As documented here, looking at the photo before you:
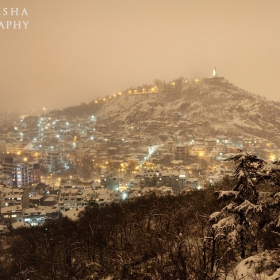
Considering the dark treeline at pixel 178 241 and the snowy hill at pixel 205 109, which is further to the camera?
the snowy hill at pixel 205 109

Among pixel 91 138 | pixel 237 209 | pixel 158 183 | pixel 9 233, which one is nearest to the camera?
pixel 237 209

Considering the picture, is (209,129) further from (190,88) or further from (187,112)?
(190,88)

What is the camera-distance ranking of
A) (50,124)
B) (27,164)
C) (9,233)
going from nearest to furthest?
1. (9,233)
2. (27,164)
3. (50,124)

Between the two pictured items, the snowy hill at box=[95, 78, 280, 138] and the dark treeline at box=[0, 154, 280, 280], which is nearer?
the dark treeline at box=[0, 154, 280, 280]

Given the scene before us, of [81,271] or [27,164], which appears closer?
[81,271]

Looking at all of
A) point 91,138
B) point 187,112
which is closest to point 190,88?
point 187,112
